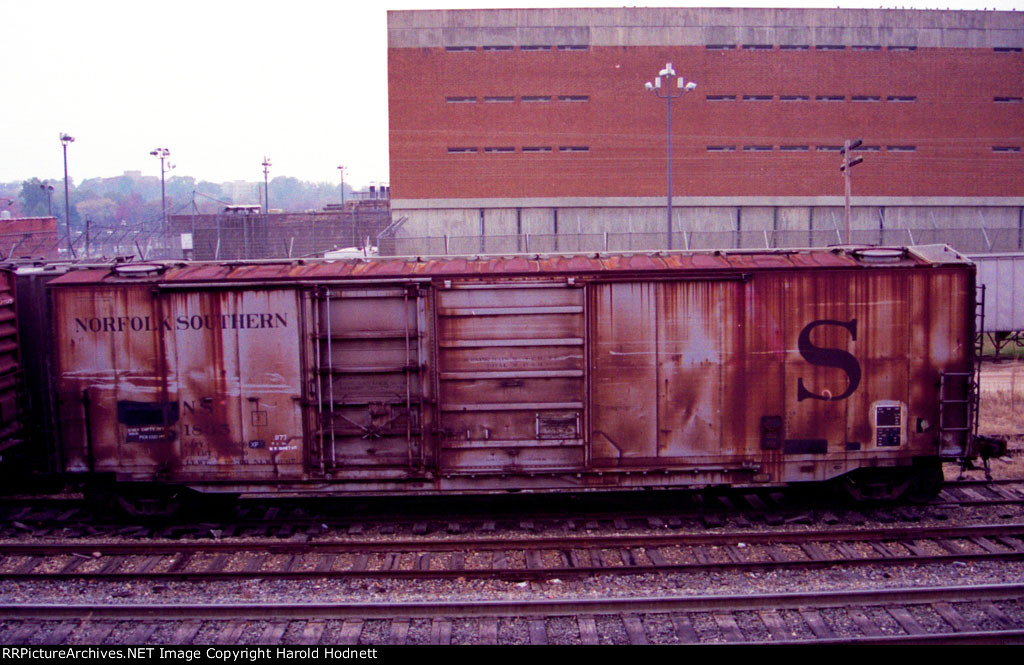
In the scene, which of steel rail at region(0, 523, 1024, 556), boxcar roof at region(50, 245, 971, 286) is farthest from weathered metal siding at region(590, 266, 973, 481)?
steel rail at region(0, 523, 1024, 556)

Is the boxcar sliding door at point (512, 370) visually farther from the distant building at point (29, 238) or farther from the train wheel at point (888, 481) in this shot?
the distant building at point (29, 238)

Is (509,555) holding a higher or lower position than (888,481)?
lower

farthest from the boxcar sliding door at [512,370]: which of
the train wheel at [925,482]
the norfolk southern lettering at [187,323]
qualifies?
the train wheel at [925,482]

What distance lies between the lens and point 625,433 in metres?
9.92

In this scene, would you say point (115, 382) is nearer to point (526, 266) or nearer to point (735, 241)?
point (526, 266)

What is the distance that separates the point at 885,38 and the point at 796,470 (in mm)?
47594

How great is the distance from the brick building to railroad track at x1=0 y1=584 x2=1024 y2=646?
39.9 meters

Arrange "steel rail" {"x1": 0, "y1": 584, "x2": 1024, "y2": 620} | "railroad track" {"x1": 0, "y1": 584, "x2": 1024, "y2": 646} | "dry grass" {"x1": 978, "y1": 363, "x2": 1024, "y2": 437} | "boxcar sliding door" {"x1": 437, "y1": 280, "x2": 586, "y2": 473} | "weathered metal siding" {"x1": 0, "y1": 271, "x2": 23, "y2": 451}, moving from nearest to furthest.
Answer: "railroad track" {"x1": 0, "y1": 584, "x2": 1024, "y2": 646}
"steel rail" {"x1": 0, "y1": 584, "x2": 1024, "y2": 620}
"boxcar sliding door" {"x1": 437, "y1": 280, "x2": 586, "y2": 473}
"weathered metal siding" {"x1": 0, "y1": 271, "x2": 23, "y2": 451}
"dry grass" {"x1": 978, "y1": 363, "x2": 1024, "y2": 437}

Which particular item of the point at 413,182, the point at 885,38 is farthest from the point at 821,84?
the point at 413,182

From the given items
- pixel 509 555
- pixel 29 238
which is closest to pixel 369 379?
pixel 509 555

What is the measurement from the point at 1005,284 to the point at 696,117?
2428 centimetres

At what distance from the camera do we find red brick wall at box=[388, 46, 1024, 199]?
4675 centimetres

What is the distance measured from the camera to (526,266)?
1004 centimetres

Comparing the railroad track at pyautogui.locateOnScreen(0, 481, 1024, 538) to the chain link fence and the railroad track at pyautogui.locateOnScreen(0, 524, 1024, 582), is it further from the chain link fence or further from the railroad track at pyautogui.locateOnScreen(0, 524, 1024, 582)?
the chain link fence
